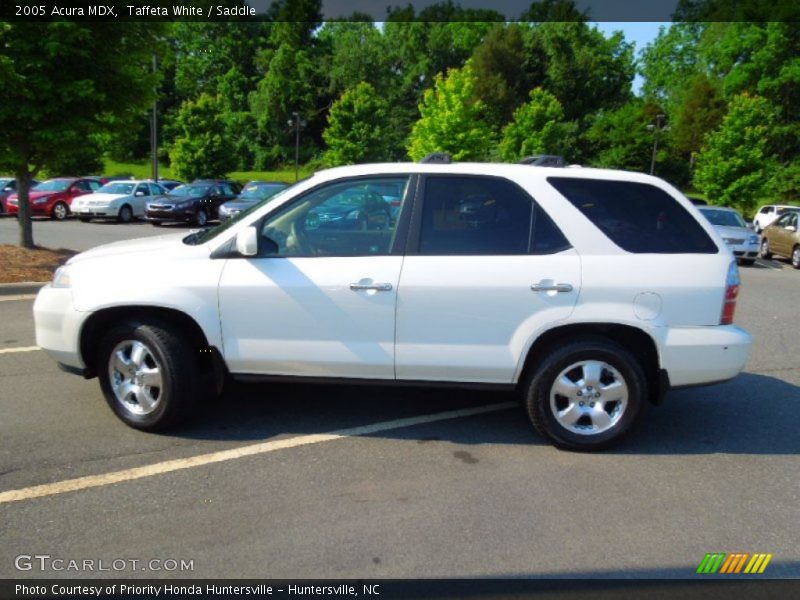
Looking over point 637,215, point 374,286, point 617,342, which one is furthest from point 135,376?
point 637,215

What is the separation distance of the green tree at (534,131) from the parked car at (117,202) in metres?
22.1

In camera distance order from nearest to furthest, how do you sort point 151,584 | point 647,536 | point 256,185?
1. point 151,584
2. point 647,536
3. point 256,185

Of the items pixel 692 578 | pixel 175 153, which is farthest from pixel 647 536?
pixel 175 153

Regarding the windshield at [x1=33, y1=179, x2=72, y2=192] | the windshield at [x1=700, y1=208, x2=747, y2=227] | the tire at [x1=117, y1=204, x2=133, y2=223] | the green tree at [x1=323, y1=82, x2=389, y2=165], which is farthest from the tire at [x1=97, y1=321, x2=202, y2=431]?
the green tree at [x1=323, y1=82, x2=389, y2=165]

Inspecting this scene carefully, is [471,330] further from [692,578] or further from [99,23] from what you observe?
[99,23]

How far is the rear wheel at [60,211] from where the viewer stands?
81.0 ft

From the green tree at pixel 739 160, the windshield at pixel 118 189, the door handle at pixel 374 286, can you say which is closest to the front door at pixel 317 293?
the door handle at pixel 374 286

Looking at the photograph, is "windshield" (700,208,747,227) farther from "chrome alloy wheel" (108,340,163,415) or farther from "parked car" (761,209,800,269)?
"chrome alloy wheel" (108,340,163,415)

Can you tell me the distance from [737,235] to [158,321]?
57.2ft

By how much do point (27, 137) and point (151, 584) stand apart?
9.76 meters

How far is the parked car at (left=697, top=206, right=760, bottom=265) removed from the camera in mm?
18375

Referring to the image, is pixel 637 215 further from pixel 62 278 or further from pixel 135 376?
pixel 62 278

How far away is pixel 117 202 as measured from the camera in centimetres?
2405

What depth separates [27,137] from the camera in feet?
35.6
